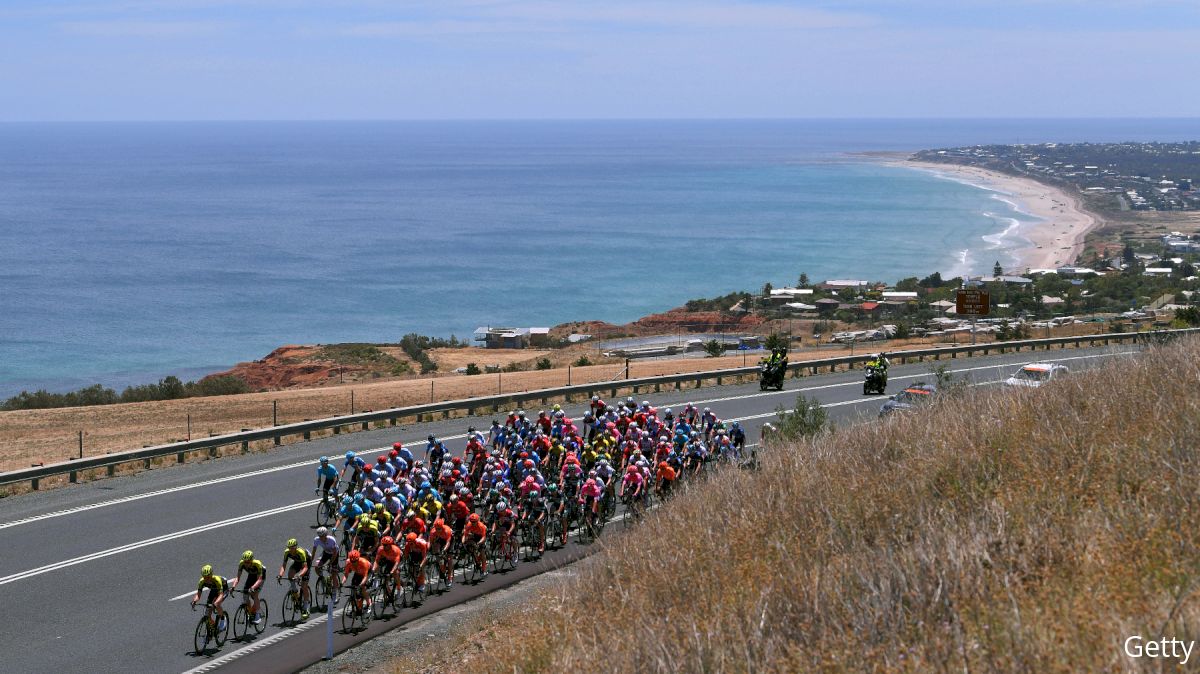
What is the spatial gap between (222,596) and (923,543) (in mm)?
8196

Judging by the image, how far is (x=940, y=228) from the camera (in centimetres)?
14462

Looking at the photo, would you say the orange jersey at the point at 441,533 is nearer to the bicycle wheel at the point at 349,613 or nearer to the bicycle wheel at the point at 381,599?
the bicycle wheel at the point at 381,599

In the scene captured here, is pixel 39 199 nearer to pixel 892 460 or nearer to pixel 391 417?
pixel 391 417

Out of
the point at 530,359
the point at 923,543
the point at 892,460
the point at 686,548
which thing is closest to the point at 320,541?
the point at 686,548

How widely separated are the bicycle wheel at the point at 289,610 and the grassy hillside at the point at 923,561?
2.54 meters

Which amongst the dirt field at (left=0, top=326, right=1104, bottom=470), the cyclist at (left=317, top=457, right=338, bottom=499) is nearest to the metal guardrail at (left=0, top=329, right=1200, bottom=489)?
the dirt field at (left=0, top=326, right=1104, bottom=470)

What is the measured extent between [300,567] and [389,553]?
1.07 m

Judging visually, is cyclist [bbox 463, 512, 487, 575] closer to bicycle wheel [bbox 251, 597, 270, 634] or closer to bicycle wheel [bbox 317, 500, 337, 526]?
bicycle wheel [bbox 251, 597, 270, 634]

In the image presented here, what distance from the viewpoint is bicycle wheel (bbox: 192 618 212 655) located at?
528 inches

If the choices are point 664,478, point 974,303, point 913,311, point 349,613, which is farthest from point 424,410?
point 913,311

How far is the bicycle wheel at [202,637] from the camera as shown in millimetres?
13414

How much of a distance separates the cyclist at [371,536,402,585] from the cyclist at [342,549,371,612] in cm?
15

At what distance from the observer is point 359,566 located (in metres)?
14.1

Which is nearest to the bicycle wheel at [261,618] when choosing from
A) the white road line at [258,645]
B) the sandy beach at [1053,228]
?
the white road line at [258,645]
